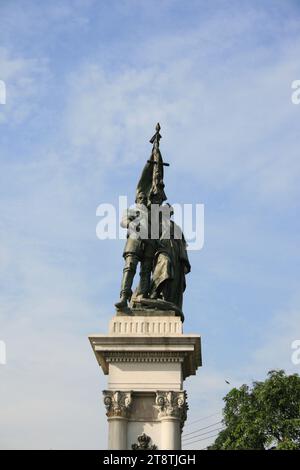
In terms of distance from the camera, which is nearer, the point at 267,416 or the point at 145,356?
the point at 145,356

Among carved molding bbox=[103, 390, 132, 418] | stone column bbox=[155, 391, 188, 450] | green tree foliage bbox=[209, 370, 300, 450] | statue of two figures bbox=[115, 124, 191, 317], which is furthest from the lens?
green tree foliage bbox=[209, 370, 300, 450]

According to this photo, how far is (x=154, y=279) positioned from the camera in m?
23.6

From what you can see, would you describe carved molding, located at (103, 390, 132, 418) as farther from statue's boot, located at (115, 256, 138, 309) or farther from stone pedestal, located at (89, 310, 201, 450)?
statue's boot, located at (115, 256, 138, 309)

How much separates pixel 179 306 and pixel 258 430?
24.9 m

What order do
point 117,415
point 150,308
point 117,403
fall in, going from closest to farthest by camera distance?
point 117,415 → point 117,403 → point 150,308

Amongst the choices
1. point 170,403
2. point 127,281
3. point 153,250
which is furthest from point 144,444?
point 153,250

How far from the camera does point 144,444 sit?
839 inches

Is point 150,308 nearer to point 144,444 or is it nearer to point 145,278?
point 145,278

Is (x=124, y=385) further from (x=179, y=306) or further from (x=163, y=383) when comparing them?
(x=179, y=306)

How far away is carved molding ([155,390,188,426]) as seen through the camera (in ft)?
70.2

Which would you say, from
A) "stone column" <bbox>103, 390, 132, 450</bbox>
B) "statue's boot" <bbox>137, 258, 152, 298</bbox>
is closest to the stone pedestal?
"stone column" <bbox>103, 390, 132, 450</bbox>

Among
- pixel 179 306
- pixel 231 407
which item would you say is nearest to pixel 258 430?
pixel 231 407

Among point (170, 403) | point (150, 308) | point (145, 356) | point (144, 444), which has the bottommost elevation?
point (144, 444)

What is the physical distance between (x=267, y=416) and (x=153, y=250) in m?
25.2
